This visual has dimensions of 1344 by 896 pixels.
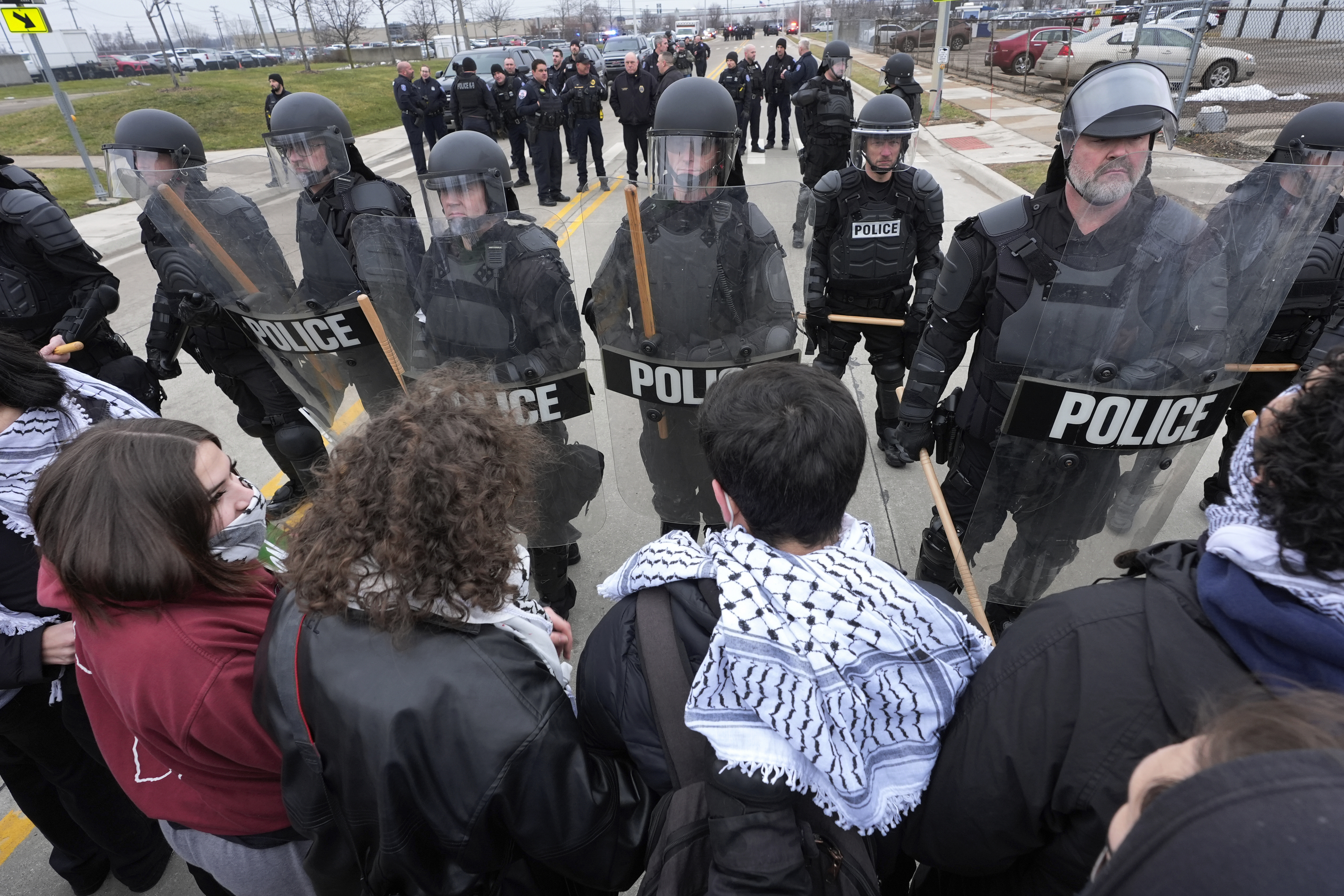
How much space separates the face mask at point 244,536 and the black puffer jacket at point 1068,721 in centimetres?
142

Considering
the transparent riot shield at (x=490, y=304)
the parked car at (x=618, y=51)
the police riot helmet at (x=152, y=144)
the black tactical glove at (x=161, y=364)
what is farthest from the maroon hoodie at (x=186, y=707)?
the parked car at (x=618, y=51)

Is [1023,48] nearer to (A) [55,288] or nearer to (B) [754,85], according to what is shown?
(B) [754,85]

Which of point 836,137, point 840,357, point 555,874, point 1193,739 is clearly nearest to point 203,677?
point 555,874

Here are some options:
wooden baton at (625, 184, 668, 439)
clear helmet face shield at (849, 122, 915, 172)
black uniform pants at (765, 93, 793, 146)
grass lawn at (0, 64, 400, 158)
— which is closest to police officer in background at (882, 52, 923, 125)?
clear helmet face shield at (849, 122, 915, 172)

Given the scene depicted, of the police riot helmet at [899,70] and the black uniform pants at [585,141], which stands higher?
the police riot helmet at [899,70]

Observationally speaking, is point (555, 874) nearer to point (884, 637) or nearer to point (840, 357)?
point (884, 637)

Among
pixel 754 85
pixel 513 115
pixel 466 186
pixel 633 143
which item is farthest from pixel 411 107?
pixel 466 186

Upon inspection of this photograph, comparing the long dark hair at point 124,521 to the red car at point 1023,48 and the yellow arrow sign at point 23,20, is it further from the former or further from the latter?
the red car at point 1023,48

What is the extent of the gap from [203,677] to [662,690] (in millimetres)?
853

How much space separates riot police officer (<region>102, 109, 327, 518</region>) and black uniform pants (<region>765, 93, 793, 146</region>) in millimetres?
11201

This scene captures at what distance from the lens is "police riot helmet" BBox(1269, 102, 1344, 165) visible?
2.95 m

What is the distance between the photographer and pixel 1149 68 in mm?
2135

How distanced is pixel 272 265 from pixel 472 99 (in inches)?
387

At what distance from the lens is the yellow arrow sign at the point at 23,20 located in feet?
29.5
